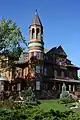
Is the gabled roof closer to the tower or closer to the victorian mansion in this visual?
the victorian mansion

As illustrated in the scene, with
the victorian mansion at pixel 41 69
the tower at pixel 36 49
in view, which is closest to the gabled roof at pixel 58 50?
the victorian mansion at pixel 41 69

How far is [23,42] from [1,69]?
8091 millimetres

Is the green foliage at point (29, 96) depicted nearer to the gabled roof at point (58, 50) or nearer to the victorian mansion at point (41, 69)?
the victorian mansion at point (41, 69)

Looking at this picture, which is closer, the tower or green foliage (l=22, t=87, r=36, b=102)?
green foliage (l=22, t=87, r=36, b=102)

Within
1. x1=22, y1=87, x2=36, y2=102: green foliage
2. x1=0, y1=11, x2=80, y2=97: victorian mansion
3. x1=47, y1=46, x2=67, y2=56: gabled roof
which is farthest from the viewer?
x1=47, y1=46, x2=67, y2=56: gabled roof

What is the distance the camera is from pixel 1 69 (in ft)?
193

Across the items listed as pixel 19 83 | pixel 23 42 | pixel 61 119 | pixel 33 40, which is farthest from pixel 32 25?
pixel 61 119

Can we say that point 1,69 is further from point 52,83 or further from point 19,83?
point 52,83

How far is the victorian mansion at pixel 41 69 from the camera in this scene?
59.2 m

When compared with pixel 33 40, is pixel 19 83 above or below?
below

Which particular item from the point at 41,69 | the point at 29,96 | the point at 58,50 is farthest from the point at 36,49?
the point at 29,96

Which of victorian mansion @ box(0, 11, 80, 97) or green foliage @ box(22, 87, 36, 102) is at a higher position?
victorian mansion @ box(0, 11, 80, 97)

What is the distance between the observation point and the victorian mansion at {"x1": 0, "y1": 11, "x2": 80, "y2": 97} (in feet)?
194

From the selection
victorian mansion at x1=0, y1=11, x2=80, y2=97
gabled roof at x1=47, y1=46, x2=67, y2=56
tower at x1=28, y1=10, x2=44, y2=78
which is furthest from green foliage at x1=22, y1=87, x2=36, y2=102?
gabled roof at x1=47, y1=46, x2=67, y2=56
